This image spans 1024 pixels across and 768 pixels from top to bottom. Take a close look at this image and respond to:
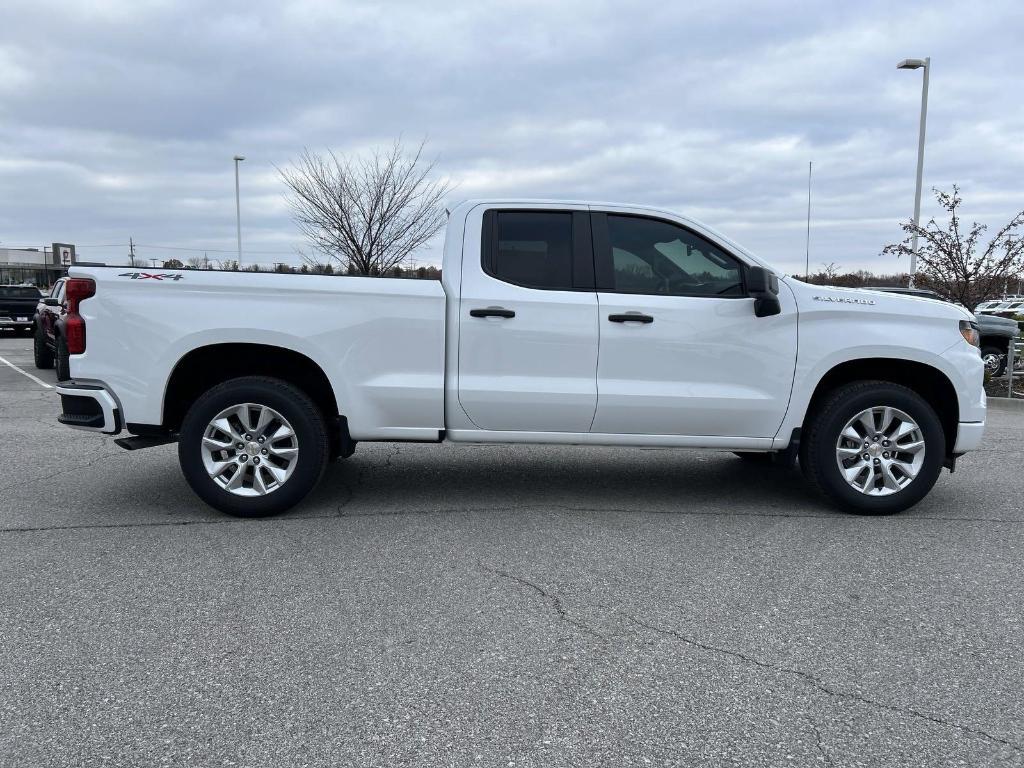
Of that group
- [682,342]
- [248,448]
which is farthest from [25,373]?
[682,342]

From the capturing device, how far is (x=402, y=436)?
17.5 ft

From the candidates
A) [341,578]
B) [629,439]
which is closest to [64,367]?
[341,578]

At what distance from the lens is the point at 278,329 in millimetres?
5094

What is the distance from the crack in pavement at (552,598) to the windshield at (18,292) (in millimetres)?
23901

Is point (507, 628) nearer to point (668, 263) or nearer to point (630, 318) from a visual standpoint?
point (630, 318)

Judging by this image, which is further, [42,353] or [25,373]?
[42,353]

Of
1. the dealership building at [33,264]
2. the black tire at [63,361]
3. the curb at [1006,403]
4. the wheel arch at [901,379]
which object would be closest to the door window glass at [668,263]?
the wheel arch at [901,379]

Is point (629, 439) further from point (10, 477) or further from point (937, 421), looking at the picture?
point (10, 477)

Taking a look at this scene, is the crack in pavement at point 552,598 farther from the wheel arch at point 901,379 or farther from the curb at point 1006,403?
the curb at point 1006,403

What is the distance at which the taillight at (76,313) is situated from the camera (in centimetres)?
506

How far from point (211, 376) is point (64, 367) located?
0.89 meters

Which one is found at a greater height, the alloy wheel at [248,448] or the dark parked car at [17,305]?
the dark parked car at [17,305]

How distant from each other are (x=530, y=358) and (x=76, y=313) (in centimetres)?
279

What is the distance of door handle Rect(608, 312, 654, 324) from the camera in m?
5.23
